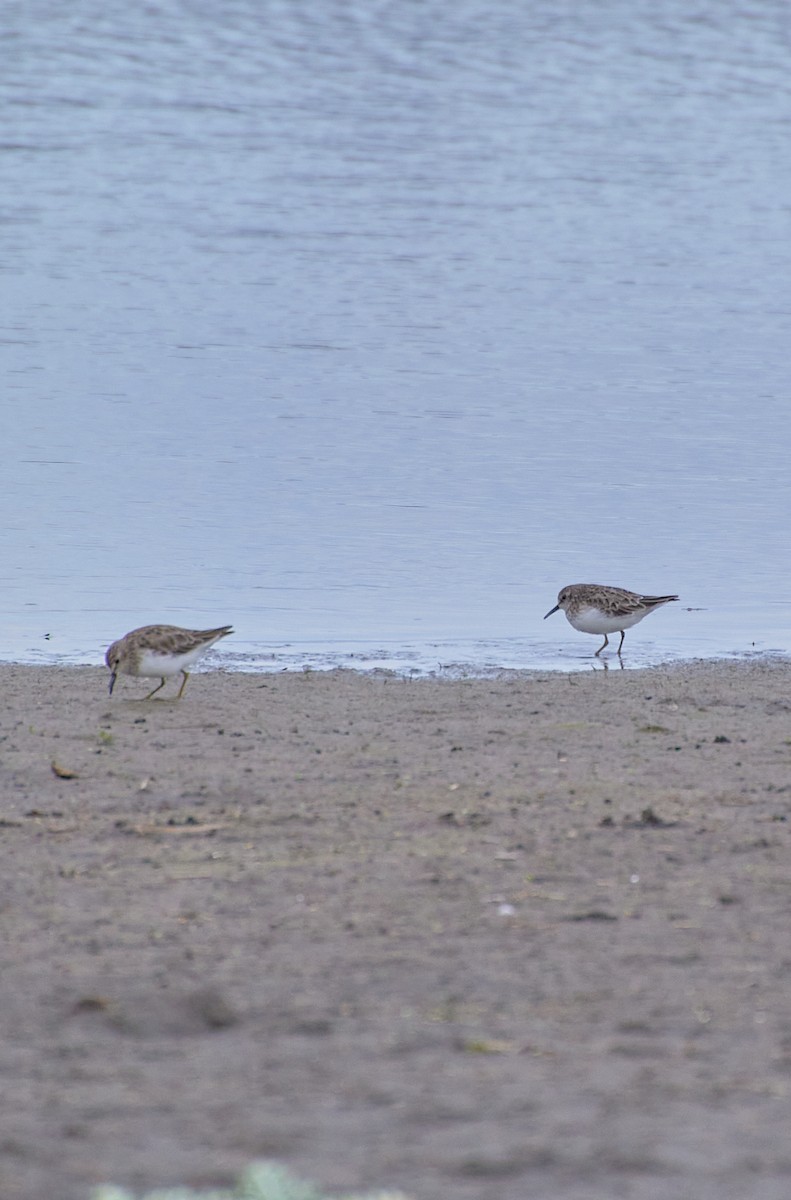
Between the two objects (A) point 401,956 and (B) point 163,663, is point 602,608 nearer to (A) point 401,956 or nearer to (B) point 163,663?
(B) point 163,663

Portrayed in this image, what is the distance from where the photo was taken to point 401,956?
5453mm

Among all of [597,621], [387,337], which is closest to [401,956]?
[597,621]

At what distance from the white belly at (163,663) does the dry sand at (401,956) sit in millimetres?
715

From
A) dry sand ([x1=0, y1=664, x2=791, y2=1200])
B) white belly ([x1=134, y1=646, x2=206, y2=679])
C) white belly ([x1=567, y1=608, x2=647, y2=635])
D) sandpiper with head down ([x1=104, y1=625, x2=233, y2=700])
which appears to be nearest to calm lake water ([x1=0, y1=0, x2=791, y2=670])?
white belly ([x1=567, y1=608, x2=647, y2=635])

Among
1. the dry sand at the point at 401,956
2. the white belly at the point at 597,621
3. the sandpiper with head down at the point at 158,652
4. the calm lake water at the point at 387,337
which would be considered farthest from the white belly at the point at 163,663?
the white belly at the point at 597,621

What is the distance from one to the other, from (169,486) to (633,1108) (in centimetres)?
1126

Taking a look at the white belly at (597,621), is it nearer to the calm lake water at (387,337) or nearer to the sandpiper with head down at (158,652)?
the calm lake water at (387,337)

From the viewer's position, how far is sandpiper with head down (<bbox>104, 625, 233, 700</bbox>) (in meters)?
9.42

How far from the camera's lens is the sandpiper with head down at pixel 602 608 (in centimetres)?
1103

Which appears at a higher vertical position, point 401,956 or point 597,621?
point 597,621

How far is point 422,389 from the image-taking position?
19047 mm

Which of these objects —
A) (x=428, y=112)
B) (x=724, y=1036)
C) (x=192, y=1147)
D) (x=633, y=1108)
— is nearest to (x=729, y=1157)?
(x=633, y=1108)

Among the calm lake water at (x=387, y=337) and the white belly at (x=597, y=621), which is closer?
the white belly at (x=597, y=621)

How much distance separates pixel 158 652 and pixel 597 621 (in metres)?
2.83
